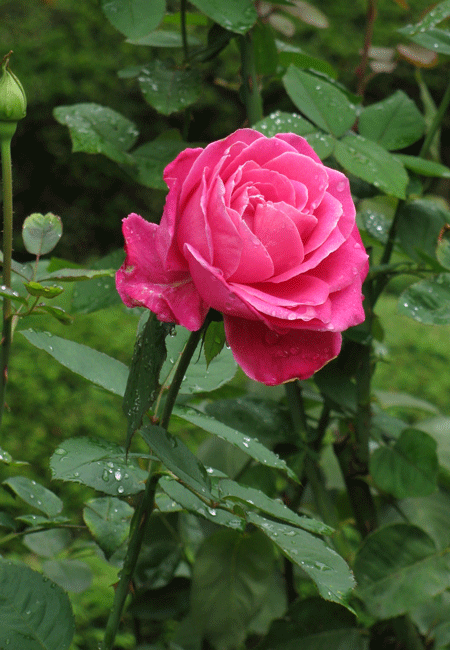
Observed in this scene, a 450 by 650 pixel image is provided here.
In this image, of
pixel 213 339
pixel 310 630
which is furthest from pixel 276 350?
pixel 310 630

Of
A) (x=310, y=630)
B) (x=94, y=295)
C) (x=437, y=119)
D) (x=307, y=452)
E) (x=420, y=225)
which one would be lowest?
(x=310, y=630)

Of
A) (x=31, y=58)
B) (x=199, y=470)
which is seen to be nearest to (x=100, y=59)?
(x=31, y=58)

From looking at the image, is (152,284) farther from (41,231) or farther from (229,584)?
(229,584)

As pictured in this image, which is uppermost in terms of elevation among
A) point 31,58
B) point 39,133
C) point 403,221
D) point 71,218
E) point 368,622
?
point 403,221

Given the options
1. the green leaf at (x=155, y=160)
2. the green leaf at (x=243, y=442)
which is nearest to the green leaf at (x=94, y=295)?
the green leaf at (x=155, y=160)

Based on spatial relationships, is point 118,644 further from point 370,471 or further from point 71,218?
point 71,218

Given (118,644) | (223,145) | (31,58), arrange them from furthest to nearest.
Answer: (31,58) → (118,644) → (223,145)
